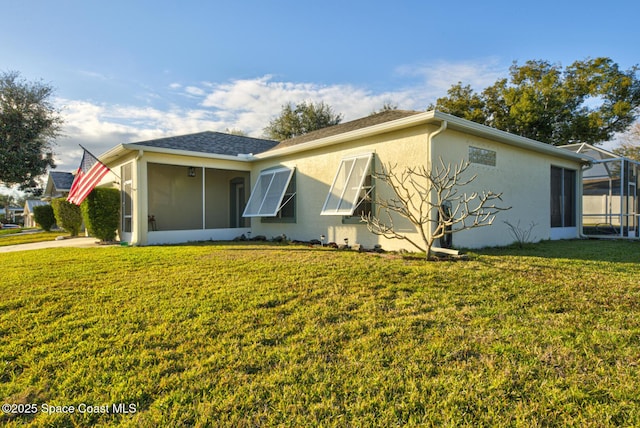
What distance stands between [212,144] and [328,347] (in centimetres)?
1126

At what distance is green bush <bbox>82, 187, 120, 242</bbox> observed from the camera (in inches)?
436

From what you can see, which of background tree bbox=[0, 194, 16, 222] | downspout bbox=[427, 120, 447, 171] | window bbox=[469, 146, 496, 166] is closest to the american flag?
downspout bbox=[427, 120, 447, 171]

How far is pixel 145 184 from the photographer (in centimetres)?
1038

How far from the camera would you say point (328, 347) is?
3154mm

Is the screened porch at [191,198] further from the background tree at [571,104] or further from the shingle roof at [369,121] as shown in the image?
the background tree at [571,104]

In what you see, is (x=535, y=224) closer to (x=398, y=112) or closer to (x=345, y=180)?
(x=398, y=112)

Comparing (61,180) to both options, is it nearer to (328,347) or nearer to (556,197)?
(328,347)

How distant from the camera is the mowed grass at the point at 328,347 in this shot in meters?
2.27

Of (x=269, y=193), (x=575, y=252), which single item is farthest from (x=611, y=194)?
(x=269, y=193)

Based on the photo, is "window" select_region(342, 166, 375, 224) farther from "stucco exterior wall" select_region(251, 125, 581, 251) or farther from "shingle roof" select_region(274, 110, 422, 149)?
"shingle roof" select_region(274, 110, 422, 149)

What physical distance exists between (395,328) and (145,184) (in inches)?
365

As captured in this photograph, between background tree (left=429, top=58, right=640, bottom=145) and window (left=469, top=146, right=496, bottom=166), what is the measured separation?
14.9m

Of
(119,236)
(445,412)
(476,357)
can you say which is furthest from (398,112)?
(119,236)

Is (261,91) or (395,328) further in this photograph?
(261,91)
